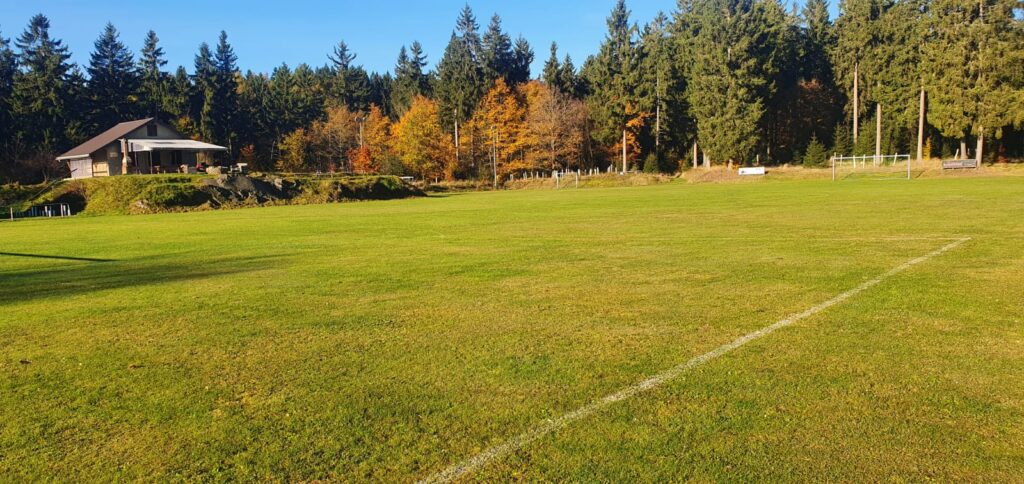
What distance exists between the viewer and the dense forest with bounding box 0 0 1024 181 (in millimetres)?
60781

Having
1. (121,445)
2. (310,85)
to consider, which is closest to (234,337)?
(121,445)

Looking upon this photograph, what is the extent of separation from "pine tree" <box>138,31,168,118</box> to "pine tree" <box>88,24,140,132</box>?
1089 millimetres

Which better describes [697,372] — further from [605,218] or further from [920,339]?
[605,218]

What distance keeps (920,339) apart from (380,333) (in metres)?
5.23

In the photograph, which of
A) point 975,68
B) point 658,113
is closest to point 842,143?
point 975,68

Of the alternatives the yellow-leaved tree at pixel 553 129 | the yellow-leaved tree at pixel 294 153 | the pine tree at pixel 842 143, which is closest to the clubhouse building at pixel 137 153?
the yellow-leaved tree at pixel 294 153

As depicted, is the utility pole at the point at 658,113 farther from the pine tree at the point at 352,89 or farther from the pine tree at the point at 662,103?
the pine tree at the point at 352,89

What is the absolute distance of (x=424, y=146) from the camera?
77.3m

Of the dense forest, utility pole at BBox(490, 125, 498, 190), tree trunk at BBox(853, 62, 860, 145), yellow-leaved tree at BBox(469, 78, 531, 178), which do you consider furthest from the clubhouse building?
tree trunk at BBox(853, 62, 860, 145)

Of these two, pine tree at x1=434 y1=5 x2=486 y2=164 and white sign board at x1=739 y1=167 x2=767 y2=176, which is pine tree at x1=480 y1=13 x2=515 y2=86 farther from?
white sign board at x1=739 y1=167 x2=767 y2=176

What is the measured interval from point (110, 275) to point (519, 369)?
962 cm

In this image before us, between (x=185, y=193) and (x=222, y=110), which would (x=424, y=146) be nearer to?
(x=222, y=110)

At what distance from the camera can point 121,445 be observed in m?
4.22

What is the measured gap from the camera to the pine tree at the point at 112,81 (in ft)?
258
